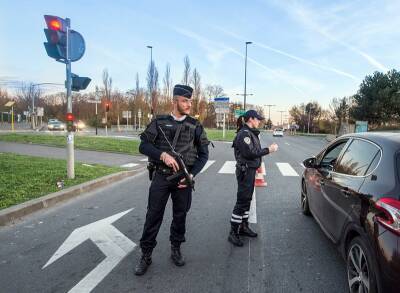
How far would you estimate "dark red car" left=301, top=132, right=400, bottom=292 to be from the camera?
8.29 ft

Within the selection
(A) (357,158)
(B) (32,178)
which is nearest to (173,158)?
(A) (357,158)

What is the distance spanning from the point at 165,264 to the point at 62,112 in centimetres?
8602

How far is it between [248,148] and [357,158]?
52.4 inches

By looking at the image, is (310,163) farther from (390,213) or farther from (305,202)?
(390,213)

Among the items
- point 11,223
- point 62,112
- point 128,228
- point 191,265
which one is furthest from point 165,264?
point 62,112

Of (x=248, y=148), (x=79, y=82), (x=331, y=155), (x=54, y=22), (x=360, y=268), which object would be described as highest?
(x=54, y=22)

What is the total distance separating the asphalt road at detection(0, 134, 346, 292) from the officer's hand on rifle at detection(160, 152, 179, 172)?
1129mm

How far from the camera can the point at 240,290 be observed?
3258mm

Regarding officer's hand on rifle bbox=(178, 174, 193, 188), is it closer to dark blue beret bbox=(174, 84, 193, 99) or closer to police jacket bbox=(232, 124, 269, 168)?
dark blue beret bbox=(174, 84, 193, 99)

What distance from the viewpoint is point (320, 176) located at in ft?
15.1

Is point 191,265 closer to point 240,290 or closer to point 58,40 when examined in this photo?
point 240,290

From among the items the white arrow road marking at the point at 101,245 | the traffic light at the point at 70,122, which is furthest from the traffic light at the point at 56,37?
the white arrow road marking at the point at 101,245

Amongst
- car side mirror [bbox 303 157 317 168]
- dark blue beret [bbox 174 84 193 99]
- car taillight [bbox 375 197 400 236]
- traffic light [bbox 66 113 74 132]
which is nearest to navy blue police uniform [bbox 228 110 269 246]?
car side mirror [bbox 303 157 317 168]

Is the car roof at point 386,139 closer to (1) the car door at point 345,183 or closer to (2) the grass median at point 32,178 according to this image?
(1) the car door at point 345,183
